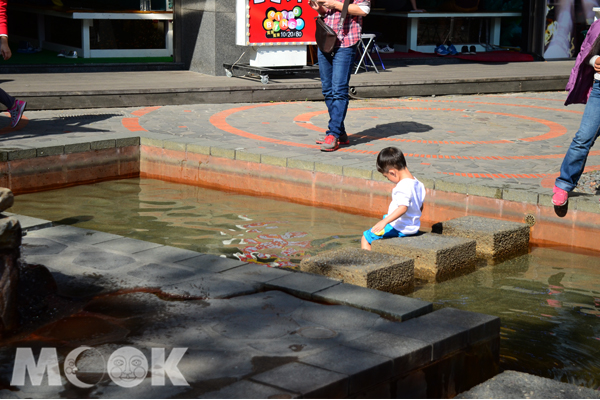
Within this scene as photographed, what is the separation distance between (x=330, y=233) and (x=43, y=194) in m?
3.10

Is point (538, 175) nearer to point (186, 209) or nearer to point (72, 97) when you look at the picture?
point (186, 209)

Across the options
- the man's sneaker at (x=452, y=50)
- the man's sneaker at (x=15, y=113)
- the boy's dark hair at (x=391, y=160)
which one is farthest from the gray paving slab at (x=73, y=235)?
the man's sneaker at (x=452, y=50)

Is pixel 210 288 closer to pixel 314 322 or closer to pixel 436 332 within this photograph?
pixel 314 322

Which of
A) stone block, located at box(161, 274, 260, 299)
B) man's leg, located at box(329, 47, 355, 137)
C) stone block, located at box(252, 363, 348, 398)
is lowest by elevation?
stone block, located at box(252, 363, 348, 398)

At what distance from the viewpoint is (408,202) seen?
5488 mm

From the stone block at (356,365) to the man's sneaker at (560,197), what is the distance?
340 cm

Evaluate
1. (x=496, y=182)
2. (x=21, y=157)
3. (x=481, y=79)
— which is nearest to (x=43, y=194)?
(x=21, y=157)

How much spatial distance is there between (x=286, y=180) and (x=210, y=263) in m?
3.16

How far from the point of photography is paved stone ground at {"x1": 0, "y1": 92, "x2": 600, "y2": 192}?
7.75 metres

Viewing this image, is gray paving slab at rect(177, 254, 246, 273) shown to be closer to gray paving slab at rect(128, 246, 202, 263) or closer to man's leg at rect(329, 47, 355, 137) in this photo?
gray paving slab at rect(128, 246, 202, 263)

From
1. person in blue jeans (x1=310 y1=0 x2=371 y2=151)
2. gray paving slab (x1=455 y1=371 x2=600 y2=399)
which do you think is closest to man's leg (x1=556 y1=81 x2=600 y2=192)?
person in blue jeans (x1=310 y1=0 x2=371 y2=151)

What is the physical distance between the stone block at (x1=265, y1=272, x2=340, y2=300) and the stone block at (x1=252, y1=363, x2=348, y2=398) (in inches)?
35.3

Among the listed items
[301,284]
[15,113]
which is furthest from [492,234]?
[15,113]

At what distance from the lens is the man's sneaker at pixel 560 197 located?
6.11 meters
